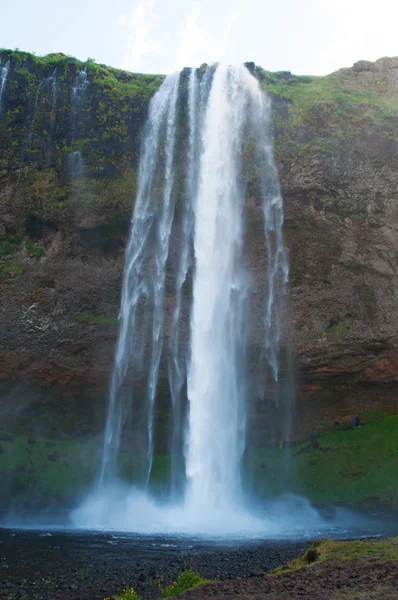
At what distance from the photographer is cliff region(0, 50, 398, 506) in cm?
2266

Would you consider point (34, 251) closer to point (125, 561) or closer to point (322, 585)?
point (125, 561)

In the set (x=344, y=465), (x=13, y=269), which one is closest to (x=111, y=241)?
(x=13, y=269)

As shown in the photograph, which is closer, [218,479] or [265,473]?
[218,479]

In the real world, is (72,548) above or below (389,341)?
below

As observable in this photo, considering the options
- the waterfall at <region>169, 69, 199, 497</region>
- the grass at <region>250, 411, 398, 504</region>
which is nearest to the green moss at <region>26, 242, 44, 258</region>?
the waterfall at <region>169, 69, 199, 497</region>

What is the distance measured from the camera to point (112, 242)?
2369 cm

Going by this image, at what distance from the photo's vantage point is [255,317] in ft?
75.5

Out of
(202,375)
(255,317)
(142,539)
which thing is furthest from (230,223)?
(142,539)

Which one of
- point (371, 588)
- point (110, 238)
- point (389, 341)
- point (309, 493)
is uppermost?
point (110, 238)

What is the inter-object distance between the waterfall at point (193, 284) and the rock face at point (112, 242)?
0.63 meters

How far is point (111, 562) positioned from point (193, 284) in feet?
42.1

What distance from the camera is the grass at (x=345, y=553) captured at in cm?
972

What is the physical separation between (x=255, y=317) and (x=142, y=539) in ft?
35.5

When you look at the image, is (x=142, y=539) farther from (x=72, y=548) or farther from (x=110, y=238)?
(x=110, y=238)
